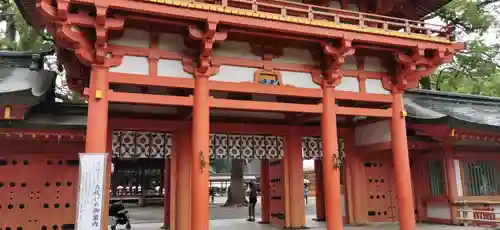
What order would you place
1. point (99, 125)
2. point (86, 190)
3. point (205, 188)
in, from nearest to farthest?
point (86, 190)
point (99, 125)
point (205, 188)

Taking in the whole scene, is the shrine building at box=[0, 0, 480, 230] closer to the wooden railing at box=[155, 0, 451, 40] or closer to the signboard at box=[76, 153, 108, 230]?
the wooden railing at box=[155, 0, 451, 40]

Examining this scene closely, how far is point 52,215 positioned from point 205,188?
15.9 ft

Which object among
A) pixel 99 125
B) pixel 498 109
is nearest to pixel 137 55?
pixel 99 125

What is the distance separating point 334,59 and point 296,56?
3.25 feet

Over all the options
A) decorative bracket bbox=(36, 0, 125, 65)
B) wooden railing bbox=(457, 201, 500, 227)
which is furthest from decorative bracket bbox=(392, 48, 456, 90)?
decorative bracket bbox=(36, 0, 125, 65)

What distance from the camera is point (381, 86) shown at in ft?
34.8

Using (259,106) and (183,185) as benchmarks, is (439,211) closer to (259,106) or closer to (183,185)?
(259,106)

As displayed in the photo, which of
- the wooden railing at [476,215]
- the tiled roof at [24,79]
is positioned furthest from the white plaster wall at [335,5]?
the tiled roof at [24,79]

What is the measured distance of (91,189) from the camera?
275 inches

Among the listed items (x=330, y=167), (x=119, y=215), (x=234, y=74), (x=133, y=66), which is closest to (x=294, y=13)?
(x=234, y=74)

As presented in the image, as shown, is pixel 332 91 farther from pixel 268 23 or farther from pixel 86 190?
pixel 86 190

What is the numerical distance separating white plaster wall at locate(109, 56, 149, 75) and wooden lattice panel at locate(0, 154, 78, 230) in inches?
156

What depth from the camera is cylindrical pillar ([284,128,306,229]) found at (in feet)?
40.1

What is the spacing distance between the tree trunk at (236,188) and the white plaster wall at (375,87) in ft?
56.7
